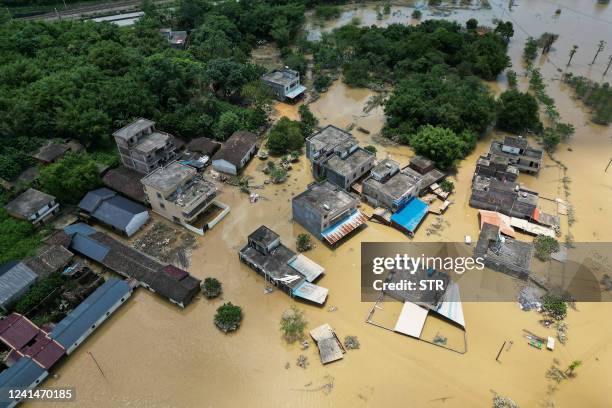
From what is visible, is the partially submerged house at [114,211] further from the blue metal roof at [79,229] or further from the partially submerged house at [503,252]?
the partially submerged house at [503,252]

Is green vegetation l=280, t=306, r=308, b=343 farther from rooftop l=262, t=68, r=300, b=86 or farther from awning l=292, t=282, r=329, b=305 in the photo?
rooftop l=262, t=68, r=300, b=86

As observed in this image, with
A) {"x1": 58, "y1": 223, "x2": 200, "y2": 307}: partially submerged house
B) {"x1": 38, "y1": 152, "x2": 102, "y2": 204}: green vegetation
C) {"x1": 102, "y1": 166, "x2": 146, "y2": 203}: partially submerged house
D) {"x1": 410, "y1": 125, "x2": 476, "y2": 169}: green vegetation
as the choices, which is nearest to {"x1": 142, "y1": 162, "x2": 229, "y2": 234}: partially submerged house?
{"x1": 102, "y1": 166, "x2": 146, "y2": 203}: partially submerged house

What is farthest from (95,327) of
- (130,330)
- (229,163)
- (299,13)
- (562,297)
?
(299,13)

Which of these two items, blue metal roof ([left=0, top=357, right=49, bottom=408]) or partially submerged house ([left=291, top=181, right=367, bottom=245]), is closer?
blue metal roof ([left=0, top=357, right=49, bottom=408])

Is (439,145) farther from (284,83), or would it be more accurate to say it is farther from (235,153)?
(284,83)

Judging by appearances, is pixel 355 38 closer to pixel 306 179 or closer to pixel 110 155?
pixel 306 179

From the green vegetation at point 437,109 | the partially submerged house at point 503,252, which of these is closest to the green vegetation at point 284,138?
the green vegetation at point 437,109
